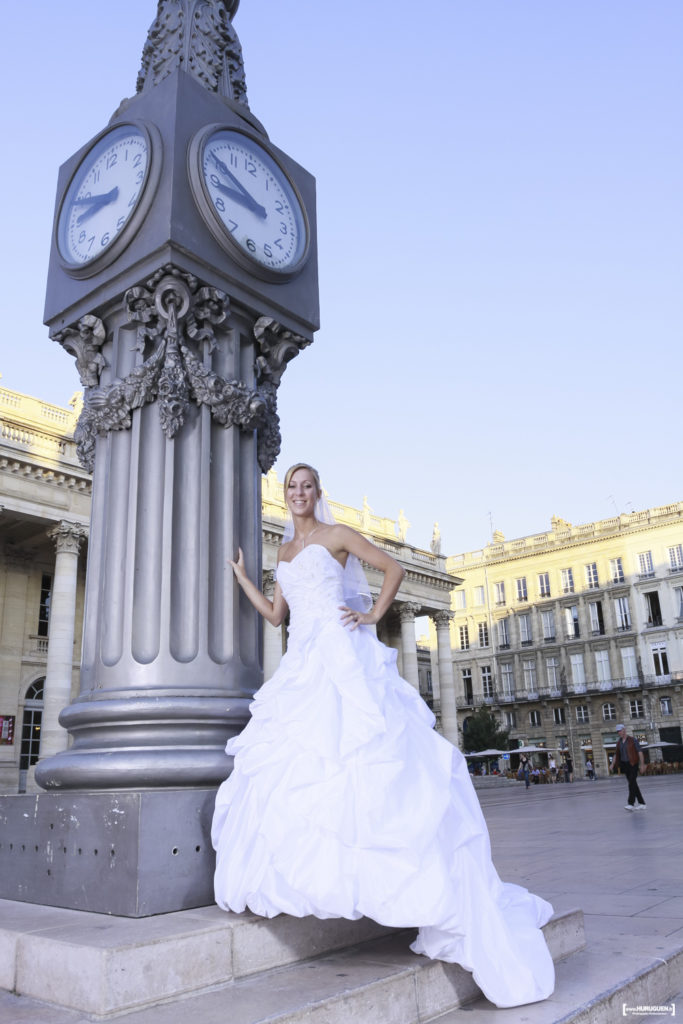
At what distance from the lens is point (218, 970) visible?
8.06 feet

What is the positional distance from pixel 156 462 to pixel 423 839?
198cm

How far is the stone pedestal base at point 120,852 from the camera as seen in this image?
2777 millimetres

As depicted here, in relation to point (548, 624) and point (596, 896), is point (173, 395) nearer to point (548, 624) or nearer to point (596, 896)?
point (596, 896)

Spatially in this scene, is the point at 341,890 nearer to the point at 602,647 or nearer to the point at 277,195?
the point at 277,195

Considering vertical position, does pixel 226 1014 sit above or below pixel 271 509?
below

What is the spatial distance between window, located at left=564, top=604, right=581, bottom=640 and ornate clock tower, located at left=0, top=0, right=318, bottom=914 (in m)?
52.3

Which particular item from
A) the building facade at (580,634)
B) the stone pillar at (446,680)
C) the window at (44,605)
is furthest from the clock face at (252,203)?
the building facade at (580,634)

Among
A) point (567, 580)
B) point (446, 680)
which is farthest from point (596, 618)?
point (446, 680)

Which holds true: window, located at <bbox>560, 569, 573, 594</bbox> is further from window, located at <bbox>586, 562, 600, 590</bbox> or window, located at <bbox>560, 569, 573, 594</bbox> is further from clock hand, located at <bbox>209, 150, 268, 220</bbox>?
clock hand, located at <bbox>209, 150, 268, 220</bbox>

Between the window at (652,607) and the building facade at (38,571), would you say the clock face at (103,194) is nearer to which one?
the building facade at (38,571)

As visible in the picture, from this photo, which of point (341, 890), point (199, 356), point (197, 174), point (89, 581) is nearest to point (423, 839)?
point (341, 890)

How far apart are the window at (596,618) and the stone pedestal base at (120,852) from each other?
174 feet

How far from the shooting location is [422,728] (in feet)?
9.37

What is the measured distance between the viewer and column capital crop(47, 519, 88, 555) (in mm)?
23938
